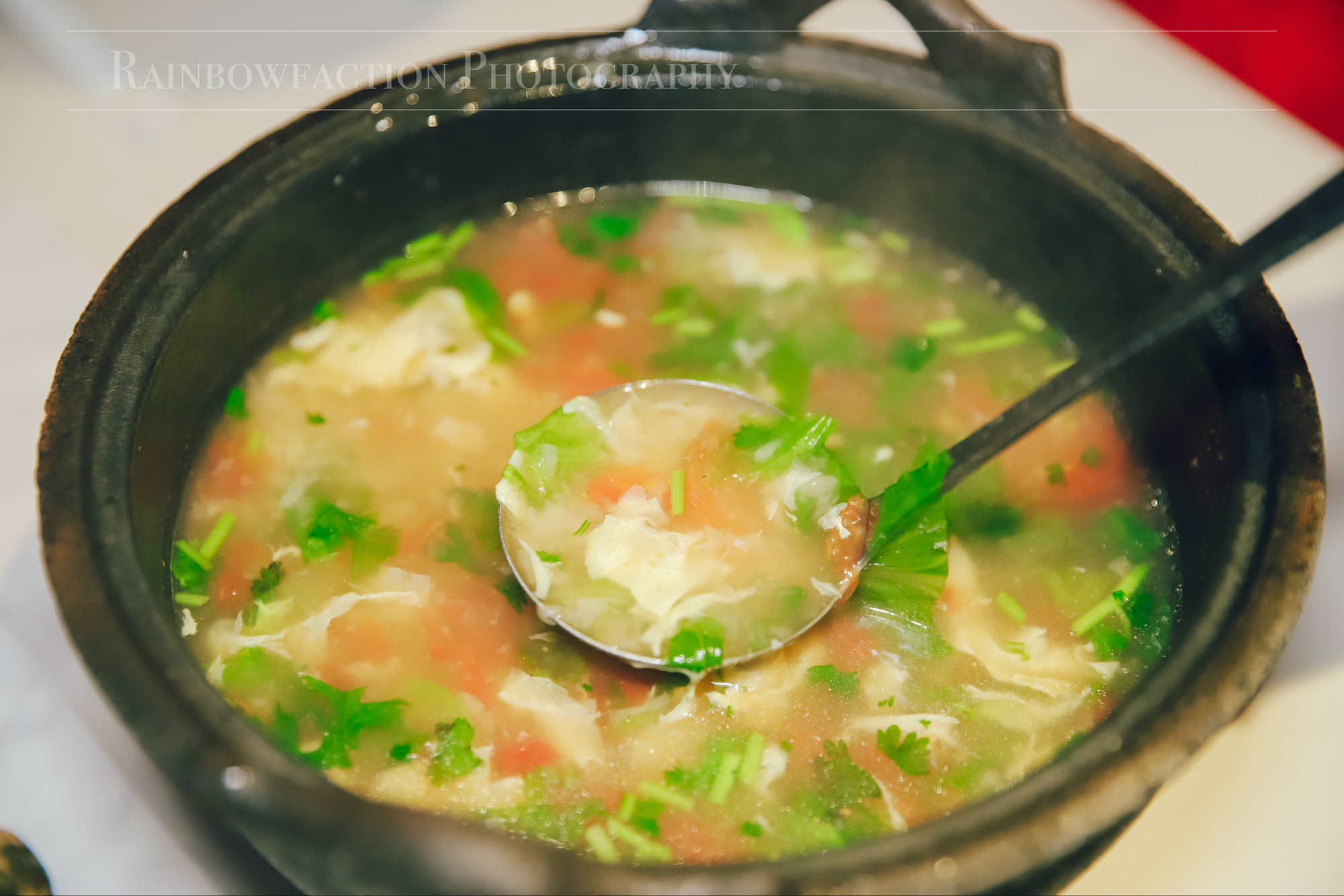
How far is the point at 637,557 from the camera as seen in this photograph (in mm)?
1676

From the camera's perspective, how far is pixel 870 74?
2.20 m

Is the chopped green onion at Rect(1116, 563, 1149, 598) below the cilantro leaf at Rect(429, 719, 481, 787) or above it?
above

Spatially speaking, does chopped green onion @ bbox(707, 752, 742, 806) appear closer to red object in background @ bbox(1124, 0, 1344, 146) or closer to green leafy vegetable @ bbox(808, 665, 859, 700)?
green leafy vegetable @ bbox(808, 665, 859, 700)

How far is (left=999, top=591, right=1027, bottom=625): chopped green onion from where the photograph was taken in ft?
5.79

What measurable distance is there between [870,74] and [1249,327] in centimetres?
101

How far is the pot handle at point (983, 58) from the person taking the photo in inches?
77.6

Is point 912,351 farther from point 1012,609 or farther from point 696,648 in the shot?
point 696,648

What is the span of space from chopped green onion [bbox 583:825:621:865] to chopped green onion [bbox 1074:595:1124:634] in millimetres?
922

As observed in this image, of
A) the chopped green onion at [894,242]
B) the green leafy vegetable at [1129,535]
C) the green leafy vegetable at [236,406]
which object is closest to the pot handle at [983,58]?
the chopped green onion at [894,242]

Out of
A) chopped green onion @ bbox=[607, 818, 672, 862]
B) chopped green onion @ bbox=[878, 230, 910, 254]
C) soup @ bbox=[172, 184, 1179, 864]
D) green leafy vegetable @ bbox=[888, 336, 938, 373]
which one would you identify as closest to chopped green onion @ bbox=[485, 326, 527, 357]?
soup @ bbox=[172, 184, 1179, 864]

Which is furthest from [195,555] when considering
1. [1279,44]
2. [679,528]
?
[1279,44]

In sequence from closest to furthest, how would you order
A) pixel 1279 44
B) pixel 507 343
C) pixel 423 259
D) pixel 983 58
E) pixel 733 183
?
pixel 983 58 → pixel 507 343 → pixel 423 259 → pixel 733 183 → pixel 1279 44

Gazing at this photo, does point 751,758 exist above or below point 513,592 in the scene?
below

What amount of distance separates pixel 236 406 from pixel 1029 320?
1817mm
